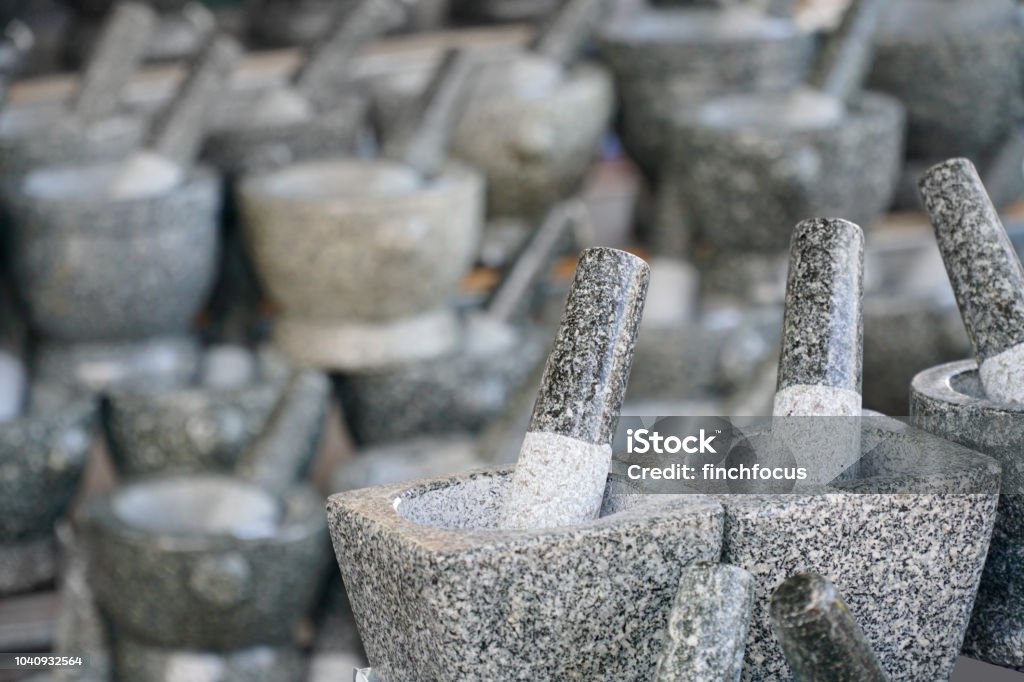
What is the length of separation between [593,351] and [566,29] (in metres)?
1.75

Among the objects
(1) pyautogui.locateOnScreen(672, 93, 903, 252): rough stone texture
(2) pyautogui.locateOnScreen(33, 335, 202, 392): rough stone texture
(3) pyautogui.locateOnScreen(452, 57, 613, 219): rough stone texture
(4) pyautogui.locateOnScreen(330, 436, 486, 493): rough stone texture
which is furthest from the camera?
(3) pyautogui.locateOnScreen(452, 57, 613, 219): rough stone texture

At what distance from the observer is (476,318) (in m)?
2.34

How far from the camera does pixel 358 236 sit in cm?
208

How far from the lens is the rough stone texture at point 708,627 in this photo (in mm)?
792

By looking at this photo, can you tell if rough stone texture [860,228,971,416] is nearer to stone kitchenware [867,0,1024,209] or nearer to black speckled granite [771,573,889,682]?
stone kitchenware [867,0,1024,209]

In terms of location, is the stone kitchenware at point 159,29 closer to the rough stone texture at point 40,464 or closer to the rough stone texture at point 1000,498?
the rough stone texture at point 40,464

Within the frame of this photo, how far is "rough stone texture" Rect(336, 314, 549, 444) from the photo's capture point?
2.20 m

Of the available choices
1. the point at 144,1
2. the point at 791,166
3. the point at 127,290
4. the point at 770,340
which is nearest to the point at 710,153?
the point at 791,166

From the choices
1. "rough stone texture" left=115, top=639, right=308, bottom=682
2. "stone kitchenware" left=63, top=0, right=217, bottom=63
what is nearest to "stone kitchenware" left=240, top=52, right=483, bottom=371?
"rough stone texture" left=115, top=639, right=308, bottom=682

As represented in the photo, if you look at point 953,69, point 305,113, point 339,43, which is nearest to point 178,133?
point 305,113

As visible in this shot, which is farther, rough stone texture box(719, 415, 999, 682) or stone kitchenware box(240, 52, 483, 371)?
stone kitchenware box(240, 52, 483, 371)

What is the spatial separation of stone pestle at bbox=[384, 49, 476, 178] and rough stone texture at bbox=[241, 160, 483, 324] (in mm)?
25

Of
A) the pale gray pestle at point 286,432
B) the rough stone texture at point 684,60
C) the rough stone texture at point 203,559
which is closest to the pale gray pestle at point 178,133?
the pale gray pestle at point 286,432

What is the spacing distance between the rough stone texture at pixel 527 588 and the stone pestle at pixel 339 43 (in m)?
1.59
